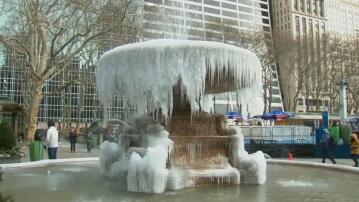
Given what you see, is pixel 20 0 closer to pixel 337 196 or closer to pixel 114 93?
pixel 114 93

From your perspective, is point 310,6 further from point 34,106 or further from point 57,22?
point 34,106

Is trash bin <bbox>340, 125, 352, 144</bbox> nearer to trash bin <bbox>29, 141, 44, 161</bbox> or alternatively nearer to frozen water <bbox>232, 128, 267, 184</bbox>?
frozen water <bbox>232, 128, 267, 184</bbox>

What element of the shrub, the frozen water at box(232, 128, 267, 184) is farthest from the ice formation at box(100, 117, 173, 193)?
the shrub

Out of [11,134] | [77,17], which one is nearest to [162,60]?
[11,134]

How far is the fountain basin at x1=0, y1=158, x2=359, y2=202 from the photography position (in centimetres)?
908

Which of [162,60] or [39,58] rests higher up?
[39,58]

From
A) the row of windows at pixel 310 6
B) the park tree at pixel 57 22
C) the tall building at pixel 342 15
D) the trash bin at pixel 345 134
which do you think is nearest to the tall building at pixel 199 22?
the park tree at pixel 57 22

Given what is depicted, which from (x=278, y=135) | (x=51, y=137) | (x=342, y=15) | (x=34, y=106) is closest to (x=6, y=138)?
(x=51, y=137)

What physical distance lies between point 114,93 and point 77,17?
778 inches

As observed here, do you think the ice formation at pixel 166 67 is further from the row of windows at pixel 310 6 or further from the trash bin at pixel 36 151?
the row of windows at pixel 310 6

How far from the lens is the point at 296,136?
2731 centimetres

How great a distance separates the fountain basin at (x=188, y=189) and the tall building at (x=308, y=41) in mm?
40173

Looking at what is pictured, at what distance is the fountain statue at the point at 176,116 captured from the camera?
10.5 m

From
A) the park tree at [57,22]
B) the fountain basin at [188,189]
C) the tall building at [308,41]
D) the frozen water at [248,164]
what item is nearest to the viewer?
the fountain basin at [188,189]
